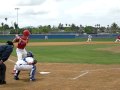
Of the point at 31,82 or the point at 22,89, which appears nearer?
the point at 22,89

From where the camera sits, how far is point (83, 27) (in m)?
155

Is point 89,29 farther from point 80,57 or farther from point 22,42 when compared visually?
point 22,42

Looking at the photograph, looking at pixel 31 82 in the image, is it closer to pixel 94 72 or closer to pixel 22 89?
pixel 22 89

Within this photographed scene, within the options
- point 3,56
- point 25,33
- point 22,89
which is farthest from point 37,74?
point 22,89

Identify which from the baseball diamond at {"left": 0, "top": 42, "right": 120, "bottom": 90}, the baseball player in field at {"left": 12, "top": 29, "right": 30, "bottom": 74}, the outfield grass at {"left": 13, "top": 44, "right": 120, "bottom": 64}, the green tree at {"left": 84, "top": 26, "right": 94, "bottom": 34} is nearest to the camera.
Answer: the baseball diamond at {"left": 0, "top": 42, "right": 120, "bottom": 90}

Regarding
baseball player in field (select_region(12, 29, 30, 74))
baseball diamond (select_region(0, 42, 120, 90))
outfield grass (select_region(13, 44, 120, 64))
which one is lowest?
outfield grass (select_region(13, 44, 120, 64))

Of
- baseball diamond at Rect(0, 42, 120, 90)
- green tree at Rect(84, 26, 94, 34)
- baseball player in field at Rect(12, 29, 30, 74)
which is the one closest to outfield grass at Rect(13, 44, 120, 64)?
baseball diamond at Rect(0, 42, 120, 90)

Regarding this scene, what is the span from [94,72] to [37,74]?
2381 mm

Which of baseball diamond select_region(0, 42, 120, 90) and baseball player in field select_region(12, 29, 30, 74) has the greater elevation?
baseball player in field select_region(12, 29, 30, 74)

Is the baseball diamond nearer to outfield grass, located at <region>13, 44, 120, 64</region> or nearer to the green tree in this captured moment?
outfield grass, located at <region>13, 44, 120, 64</region>

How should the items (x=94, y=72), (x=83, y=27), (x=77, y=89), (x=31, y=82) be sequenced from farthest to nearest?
(x=83, y=27) → (x=94, y=72) → (x=31, y=82) → (x=77, y=89)

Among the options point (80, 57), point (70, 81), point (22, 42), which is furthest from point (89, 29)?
point (70, 81)

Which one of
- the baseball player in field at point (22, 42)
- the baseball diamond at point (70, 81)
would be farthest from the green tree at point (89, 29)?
the baseball diamond at point (70, 81)

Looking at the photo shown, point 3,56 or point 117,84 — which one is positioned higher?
point 3,56
